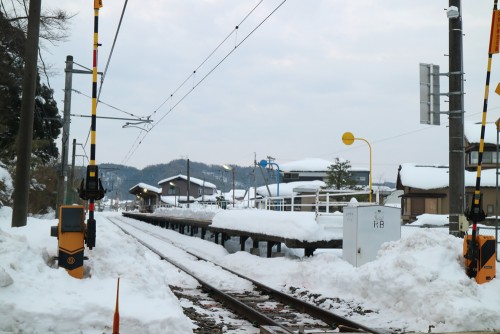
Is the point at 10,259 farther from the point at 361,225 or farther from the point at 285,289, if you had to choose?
the point at 361,225

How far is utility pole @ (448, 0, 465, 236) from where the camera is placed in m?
10.9

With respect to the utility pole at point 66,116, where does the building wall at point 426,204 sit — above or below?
below

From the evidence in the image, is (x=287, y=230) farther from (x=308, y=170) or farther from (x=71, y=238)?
(x=308, y=170)

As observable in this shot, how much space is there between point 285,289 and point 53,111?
116 feet

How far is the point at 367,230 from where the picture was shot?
12555 millimetres

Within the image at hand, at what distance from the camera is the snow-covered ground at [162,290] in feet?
19.6

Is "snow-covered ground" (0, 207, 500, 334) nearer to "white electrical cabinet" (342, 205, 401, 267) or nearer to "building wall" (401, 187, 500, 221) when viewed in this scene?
"white electrical cabinet" (342, 205, 401, 267)

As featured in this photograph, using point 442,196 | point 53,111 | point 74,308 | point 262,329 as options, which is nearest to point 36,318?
point 74,308

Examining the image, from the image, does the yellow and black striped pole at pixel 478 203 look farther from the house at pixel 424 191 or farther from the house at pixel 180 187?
the house at pixel 180 187

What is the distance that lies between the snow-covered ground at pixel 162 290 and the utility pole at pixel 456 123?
1374 mm

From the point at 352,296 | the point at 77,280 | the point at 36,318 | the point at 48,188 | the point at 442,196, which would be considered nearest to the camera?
the point at 36,318

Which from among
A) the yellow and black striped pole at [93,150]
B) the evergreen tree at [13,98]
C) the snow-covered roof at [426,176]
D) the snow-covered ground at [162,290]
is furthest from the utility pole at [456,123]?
the snow-covered roof at [426,176]

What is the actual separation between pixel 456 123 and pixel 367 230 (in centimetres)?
321

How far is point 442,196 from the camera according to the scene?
53.9m
